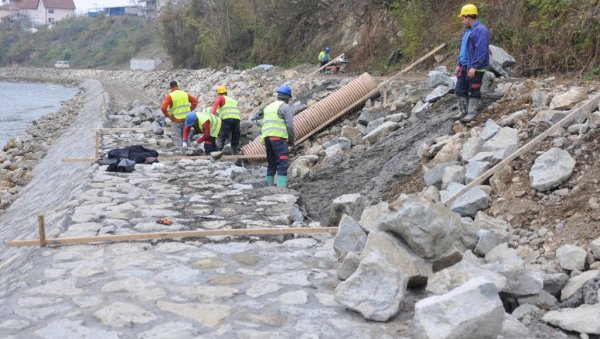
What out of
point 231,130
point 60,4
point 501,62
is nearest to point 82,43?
point 60,4

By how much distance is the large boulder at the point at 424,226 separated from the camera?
4168mm

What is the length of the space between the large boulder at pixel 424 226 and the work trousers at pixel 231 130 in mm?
6988

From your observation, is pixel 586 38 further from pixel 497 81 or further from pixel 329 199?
pixel 329 199

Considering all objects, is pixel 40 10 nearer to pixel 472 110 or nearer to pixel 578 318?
pixel 472 110

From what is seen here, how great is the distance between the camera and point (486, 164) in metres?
6.01

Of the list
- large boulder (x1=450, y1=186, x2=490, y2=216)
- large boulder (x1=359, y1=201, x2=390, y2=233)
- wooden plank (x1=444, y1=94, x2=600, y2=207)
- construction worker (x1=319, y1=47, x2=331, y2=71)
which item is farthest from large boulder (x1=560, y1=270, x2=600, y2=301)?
construction worker (x1=319, y1=47, x2=331, y2=71)

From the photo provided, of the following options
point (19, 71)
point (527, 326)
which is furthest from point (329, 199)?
point (19, 71)

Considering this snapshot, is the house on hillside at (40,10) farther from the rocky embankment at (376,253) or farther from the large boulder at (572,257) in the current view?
the large boulder at (572,257)

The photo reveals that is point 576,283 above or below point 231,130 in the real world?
above

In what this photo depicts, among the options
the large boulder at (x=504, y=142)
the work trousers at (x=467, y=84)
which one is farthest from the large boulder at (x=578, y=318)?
the work trousers at (x=467, y=84)

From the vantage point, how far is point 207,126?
10.6 metres

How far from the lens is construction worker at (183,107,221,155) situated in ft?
34.6

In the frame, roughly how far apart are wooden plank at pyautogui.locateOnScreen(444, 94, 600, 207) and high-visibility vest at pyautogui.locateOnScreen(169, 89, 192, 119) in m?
6.96

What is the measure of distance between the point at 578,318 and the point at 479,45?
16.4ft
